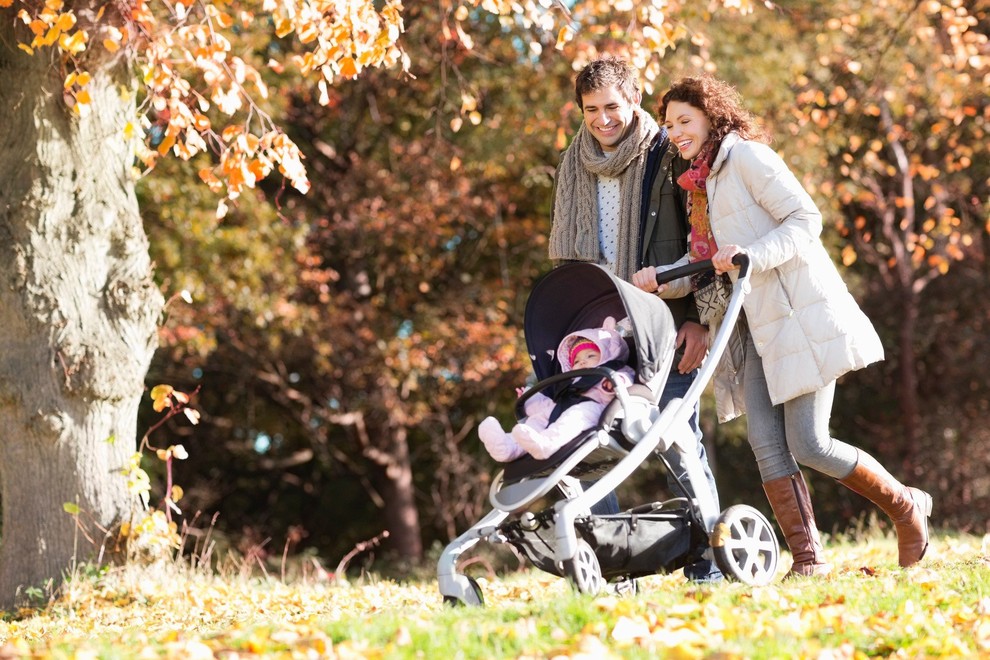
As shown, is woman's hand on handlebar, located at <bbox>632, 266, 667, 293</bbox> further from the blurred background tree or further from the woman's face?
the blurred background tree

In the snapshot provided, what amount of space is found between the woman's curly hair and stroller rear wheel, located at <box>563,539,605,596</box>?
1595 millimetres

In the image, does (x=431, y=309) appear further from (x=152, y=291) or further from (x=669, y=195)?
(x=669, y=195)

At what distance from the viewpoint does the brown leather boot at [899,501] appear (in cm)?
439

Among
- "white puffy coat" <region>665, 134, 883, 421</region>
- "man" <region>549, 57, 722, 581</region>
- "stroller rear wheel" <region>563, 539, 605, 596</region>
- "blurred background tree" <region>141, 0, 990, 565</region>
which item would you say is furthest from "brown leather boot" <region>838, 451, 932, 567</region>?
"blurred background tree" <region>141, 0, 990, 565</region>

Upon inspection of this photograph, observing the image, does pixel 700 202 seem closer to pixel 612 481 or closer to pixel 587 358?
pixel 587 358

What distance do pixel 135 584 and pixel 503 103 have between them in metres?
7.77

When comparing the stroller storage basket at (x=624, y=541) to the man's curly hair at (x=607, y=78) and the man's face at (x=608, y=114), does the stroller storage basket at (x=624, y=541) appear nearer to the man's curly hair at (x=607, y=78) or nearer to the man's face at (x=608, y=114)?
the man's face at (x=608, y=114)

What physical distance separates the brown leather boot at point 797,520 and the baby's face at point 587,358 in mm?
873

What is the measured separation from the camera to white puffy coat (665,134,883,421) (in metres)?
4.17

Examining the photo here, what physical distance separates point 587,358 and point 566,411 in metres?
0.35

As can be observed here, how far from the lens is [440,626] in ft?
10.4

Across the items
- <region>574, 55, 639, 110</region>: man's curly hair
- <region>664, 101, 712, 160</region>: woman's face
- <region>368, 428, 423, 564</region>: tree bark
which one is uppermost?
<region>574, 55, 639, 110</region>: man's curly hair

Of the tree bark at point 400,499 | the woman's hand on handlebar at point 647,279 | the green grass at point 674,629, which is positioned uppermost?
the woman's hand on handlebar at point 647,279

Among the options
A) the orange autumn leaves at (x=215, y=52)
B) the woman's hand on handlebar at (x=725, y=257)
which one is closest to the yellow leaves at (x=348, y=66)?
the orange autumn leaves at (x=215, y=52)
